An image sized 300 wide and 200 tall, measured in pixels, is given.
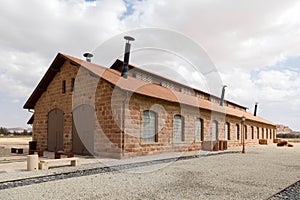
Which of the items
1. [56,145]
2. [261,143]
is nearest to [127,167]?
[56,145]

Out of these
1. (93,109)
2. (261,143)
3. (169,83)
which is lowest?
(261,143)

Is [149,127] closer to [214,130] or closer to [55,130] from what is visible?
[55,130]

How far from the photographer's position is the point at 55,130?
693 inches

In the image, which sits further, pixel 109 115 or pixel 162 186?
pixel 109 115

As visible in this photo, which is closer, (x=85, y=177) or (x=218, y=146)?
(x=85, y=177)

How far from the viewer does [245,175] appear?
31.7 ft

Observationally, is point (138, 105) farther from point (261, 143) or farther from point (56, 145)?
point (261, 143)

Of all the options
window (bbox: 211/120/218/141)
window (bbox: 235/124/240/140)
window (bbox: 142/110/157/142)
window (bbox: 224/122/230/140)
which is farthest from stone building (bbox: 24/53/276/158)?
window (bbox: 235/124/240/140)

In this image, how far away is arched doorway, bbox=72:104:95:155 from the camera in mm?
15102

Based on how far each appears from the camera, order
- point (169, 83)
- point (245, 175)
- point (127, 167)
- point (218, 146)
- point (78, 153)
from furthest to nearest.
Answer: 1. point (169, 83)
2. point (218, 146)
3. point (78, 153)
4. point (127, 167)
5. point (245, 175)

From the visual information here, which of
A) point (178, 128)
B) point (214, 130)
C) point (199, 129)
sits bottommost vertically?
point (214, 130)

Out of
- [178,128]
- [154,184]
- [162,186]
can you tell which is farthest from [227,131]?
[162,186]

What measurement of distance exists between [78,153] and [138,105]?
4.57 meters

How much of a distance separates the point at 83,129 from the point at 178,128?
623cm
